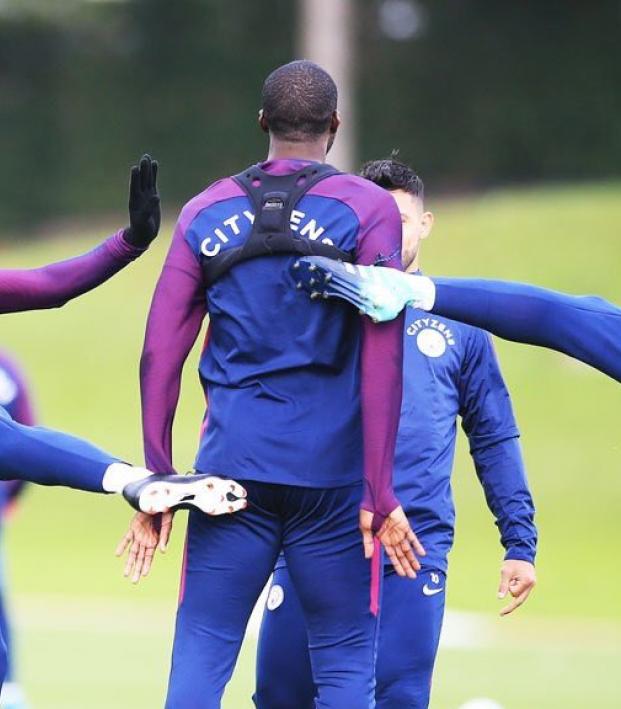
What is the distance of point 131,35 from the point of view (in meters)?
24.5

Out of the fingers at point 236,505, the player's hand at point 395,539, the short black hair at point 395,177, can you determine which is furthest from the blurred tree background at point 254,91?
the fingers at point 236,505

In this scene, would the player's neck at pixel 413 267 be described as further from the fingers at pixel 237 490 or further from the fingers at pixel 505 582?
the fingers at pixel 237 490

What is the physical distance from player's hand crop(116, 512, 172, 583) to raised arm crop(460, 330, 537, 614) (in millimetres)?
1317

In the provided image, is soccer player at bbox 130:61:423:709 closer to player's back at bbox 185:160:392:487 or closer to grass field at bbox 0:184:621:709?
player's back at bbox 185:160:392:487

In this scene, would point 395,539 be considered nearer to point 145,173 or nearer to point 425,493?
point 425,493

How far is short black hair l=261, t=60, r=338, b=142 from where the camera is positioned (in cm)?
448

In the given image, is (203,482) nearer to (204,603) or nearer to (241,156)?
(204,603)

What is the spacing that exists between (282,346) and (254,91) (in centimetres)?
1983

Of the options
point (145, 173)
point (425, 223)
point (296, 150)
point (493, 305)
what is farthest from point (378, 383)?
point (425, 223)

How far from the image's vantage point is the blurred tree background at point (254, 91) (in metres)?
23.2

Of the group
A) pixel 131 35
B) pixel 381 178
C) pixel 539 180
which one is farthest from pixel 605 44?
pixel 381 178

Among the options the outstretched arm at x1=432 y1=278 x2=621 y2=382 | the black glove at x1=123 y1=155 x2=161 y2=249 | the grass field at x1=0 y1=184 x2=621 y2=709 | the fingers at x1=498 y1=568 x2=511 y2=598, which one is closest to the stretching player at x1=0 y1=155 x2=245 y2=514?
the black glove at x1=123 y1=155 x2=161 y2=249

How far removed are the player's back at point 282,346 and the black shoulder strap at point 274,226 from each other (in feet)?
0.05

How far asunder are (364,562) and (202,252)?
0.95 m
